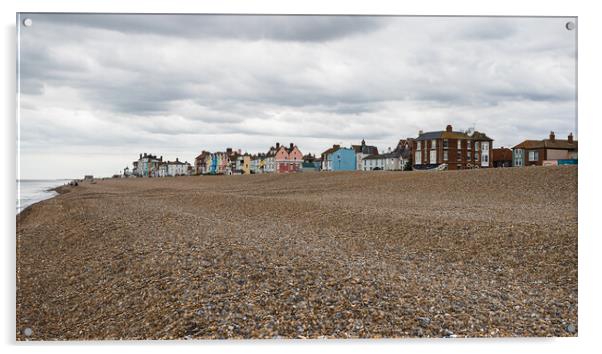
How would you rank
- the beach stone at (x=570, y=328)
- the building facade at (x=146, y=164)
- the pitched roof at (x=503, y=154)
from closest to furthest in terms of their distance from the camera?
the beach stone at (x=570, y=328) → the building facade at (x=146, y=164) → the pitched roof at (x=503, y=154)

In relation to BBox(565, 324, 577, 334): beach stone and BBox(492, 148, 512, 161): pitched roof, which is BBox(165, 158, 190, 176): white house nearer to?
BBox(492, 148, 512, 161): pitched roof

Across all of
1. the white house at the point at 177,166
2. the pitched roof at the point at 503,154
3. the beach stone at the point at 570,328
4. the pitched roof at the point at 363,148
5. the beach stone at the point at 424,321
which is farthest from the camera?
the pitched roof at the point at 363,148

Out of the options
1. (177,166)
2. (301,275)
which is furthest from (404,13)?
(177,166)

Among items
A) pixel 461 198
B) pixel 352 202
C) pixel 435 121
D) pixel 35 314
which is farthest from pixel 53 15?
pixel 461 198

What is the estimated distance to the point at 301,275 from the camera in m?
7.12

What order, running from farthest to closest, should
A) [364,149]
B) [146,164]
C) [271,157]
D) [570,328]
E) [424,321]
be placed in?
[271,157], [364,149], [146,164], [570,328], [424,321]

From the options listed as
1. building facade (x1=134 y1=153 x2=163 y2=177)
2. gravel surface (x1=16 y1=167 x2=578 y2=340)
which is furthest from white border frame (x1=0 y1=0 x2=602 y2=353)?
building facade (x1=134 y1=153 x2=163 y2=177)

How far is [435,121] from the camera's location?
10.2 metres

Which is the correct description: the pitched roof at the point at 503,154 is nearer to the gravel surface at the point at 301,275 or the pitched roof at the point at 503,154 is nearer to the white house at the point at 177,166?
the gravel surface at the point at 301,275

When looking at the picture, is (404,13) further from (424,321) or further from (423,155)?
(423,155)

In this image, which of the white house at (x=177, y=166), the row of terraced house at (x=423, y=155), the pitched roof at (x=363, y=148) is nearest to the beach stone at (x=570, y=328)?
the row of terraced house at (x=423, y=155)

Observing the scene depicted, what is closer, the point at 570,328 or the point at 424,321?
the point at 424,321

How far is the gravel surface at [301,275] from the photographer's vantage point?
595 cm

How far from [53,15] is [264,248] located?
16.8ft
